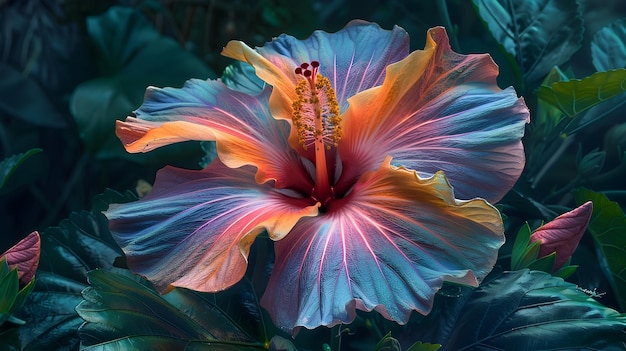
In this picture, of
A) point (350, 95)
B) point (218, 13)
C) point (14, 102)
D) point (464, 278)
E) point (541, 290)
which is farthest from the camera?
point (218, 13)

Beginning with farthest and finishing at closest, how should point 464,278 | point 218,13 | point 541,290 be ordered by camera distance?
point 218,13
point 541,290
point 464,278

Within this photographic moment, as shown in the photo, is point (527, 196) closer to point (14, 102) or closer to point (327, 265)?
point (327, 265)

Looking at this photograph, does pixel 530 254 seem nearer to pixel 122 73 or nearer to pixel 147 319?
pixel 147 319

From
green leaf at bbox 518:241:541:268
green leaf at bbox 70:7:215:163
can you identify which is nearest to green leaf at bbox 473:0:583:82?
green leaf at bbox 518:241:541:268

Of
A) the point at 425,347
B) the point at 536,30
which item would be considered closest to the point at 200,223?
the point at 425,347

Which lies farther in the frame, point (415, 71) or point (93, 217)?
point (93, 217)

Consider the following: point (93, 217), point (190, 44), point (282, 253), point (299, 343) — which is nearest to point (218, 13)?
point (190, 44)

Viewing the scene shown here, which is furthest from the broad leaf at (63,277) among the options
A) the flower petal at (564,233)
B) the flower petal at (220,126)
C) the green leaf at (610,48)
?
the green leaf at (610,48)
